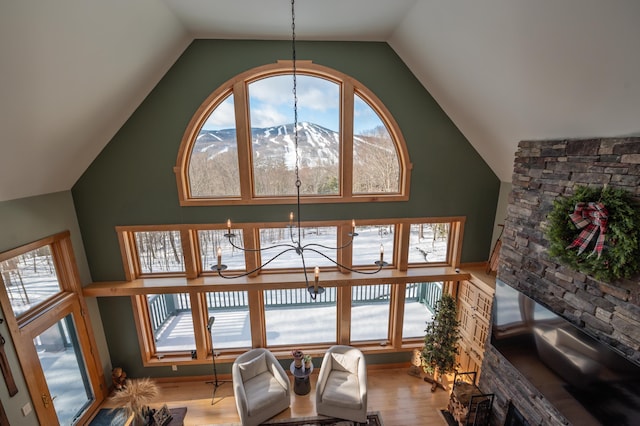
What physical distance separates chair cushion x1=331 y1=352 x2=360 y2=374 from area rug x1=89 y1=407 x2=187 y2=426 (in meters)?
2.51

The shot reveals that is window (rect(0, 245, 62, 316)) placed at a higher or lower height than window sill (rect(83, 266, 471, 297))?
higher

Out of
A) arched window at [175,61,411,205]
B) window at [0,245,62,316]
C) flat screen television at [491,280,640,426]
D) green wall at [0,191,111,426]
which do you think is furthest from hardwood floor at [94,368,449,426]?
arched window at [175,61,411,205]

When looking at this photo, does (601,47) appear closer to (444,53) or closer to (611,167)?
(611,167)

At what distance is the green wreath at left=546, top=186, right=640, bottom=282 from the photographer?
7.30 feet

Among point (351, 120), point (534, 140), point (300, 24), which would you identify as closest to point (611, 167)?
point (534, 140)

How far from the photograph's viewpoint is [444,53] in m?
3.27

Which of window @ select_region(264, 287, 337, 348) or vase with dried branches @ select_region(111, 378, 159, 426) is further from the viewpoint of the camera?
window @ select_region(264, 287, 337, 348)

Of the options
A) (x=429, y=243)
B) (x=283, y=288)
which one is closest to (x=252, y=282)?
(x=283, y=288)

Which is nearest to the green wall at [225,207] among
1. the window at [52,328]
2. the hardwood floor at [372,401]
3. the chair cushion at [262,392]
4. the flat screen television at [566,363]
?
the window at [52,328]

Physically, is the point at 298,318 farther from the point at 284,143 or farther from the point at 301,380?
the point at 284,143

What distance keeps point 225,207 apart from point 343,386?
348cm

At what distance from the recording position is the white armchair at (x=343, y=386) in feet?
13.3

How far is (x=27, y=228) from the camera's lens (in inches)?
138

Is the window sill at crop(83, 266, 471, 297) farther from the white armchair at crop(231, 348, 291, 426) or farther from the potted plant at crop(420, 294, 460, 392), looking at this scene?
the white armchair at crop(231, 348, 291, 426)
